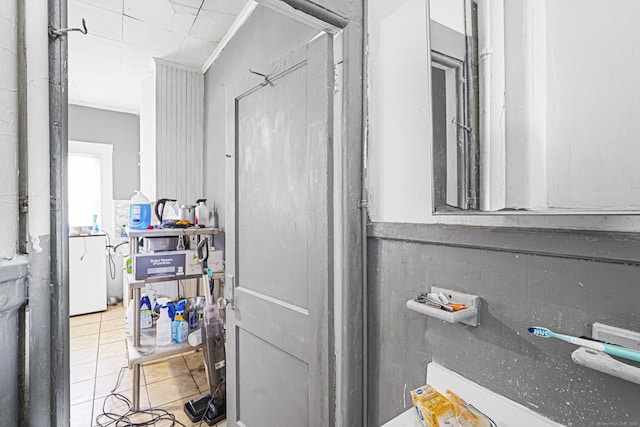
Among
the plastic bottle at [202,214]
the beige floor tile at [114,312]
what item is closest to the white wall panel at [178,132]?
the plastic bottle at [202,214]

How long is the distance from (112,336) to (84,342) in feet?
0.77

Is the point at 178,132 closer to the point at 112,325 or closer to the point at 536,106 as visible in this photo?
the point at 112,325

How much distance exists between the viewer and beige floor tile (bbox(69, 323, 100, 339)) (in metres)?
3.33

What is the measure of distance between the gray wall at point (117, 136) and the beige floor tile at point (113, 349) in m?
1.98

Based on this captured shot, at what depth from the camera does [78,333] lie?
3.34m

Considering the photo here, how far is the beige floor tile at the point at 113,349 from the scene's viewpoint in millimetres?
2910

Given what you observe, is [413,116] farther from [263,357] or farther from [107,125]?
[107,125]

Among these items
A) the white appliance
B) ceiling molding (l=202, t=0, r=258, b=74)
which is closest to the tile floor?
the white appliance

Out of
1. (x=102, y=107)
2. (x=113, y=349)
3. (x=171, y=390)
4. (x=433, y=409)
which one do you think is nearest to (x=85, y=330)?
(x=113, y=349)

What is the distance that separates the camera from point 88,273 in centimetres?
390

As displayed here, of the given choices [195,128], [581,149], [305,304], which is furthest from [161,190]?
[581,149]

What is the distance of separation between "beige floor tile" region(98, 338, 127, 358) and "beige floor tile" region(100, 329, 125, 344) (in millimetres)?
76

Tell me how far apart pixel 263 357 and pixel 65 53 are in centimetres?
133

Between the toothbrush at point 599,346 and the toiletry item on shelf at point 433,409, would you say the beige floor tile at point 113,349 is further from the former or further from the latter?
the toothbrush at point 599,346
